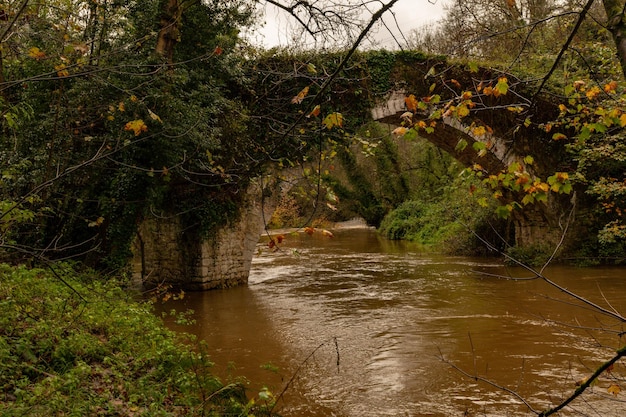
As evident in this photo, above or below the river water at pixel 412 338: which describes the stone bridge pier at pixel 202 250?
above

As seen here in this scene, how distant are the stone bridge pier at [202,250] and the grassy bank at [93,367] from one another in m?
4.79

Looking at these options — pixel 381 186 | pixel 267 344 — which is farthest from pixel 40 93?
pixel 381 186

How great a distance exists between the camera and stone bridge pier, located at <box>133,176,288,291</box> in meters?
A: 9.26

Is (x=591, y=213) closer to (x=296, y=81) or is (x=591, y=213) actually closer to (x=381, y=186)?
(x=296, y=81)

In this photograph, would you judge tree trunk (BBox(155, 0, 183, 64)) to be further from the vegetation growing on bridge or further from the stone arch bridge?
the stone arch bridge

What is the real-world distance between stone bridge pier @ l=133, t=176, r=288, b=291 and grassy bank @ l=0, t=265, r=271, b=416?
189 inches

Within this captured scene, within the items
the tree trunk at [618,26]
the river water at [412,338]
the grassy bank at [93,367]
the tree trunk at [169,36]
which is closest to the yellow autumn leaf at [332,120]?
the river water at [412,338]

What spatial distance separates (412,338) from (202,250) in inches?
186

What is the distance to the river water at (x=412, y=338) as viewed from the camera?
3.85m

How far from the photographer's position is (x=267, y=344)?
5.73m

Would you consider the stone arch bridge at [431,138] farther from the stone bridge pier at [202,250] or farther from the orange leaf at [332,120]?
the orange leaf at [332,120]

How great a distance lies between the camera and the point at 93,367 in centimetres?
339

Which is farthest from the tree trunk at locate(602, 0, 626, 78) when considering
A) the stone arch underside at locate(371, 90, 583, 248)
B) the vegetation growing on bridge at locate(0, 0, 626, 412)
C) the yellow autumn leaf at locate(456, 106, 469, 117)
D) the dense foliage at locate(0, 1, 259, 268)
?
the stone arch underside at locate(371, 90, 583, 248)

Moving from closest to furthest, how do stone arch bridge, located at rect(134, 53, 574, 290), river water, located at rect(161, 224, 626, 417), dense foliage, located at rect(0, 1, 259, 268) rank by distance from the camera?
river water, located at rect(161, 224, 626, 417) < dense foliage, located at rect(0, 1, 259, 268) < stone arch bridge, located at rect(134, 53, 574, 290)
